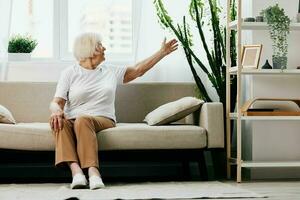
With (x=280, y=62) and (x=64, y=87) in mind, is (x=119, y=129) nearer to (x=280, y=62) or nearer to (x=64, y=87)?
(x=64, y=87)

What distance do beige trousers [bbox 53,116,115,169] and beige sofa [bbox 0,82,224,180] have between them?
113mm

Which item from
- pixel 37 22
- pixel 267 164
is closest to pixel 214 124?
pixel 267 164

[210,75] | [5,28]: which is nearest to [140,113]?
[210,75]

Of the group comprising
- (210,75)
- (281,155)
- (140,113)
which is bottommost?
(281,155)

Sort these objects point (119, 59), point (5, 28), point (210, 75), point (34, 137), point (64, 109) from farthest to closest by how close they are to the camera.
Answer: point (119, 59) < point (5, 28) < point (210, 75) < point (64, 109) < point (34, 137)

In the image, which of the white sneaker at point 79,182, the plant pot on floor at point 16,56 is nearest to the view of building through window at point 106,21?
the plant pot on floor at point 16,56

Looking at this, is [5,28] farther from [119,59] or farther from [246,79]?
[246,79]

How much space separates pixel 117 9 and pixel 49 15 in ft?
1.82

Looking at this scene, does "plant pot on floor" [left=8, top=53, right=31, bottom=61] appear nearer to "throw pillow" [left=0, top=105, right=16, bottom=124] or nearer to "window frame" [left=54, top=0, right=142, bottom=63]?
"window frame" [left=54, top=0, right=142, bottom=63]

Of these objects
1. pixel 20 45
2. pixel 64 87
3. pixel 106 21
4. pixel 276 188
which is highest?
pixel 106 21

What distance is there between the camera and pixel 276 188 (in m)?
3.54

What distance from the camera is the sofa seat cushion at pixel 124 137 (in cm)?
371

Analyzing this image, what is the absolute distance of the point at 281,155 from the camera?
13.7ft

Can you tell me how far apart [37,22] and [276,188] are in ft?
8.12
